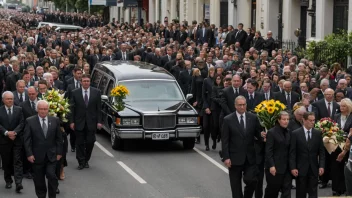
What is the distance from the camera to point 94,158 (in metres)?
19.1

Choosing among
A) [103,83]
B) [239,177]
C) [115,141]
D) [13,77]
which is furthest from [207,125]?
[239,177]

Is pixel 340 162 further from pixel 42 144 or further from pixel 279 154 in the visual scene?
pixel 42 144

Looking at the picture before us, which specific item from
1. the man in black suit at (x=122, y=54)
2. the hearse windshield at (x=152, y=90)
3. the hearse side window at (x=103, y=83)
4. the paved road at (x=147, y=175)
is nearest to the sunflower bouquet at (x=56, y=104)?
the paved road at (x=147, y=175)

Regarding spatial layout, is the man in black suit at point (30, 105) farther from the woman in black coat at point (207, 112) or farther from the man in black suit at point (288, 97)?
the man in black suit at point (288, 97)

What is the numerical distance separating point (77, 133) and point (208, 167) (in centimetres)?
279

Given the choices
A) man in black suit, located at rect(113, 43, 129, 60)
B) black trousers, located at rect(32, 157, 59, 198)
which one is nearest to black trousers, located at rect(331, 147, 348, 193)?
black trousers, located at rect(32, 157, 59, 198)

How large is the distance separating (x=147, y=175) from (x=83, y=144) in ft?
5.27

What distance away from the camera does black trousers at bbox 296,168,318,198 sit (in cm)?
1329

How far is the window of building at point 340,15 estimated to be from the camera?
33.1 meters

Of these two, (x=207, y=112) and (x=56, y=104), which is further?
(x=207, y=112)

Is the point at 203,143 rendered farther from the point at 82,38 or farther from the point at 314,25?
the point at 82,38

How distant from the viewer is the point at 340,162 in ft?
50.1

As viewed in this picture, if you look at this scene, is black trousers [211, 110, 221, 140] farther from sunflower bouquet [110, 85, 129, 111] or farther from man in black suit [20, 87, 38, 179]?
man in black suit [20, 87, 38, 179]

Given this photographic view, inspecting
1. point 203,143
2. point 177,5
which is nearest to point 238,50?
point 203,143
